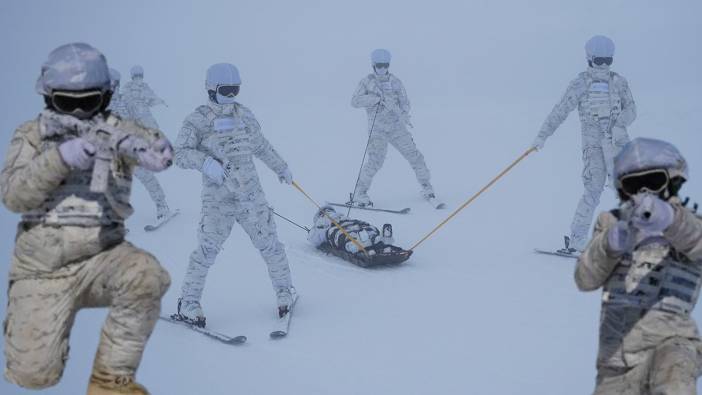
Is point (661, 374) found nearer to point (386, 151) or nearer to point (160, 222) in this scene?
point (160, 222)

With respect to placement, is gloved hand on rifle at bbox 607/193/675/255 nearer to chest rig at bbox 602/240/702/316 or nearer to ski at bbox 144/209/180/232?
chest rig at bbox 602/240/702/316

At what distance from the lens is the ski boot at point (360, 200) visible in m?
11.2

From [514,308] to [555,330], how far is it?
585 mm

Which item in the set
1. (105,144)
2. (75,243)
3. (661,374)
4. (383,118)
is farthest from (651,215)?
(383,118)

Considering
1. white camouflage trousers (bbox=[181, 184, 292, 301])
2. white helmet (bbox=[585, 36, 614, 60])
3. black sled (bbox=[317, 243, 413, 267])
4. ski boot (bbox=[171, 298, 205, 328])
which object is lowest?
ski boot (bbox=[171, 298, 205, 328])

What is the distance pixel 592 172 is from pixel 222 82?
385 cm

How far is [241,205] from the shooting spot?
6828 mm

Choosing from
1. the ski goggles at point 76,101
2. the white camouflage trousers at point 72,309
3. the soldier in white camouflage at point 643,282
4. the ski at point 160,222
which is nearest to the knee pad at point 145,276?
the white camouflage trousers at point 72,309

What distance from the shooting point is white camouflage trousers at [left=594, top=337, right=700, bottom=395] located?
10.8ft

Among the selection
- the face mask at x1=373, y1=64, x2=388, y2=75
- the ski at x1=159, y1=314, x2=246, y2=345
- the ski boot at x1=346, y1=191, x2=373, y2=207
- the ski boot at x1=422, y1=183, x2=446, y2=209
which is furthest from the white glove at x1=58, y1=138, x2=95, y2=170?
the ski boot at x1=422, y1=183, x2=446, y2=209

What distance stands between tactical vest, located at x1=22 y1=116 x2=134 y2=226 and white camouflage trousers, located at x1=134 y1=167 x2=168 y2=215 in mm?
6633

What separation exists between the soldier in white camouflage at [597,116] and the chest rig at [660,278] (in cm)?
498

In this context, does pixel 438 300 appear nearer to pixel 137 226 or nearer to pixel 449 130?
pixel 137 226

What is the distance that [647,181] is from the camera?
3.51 m
